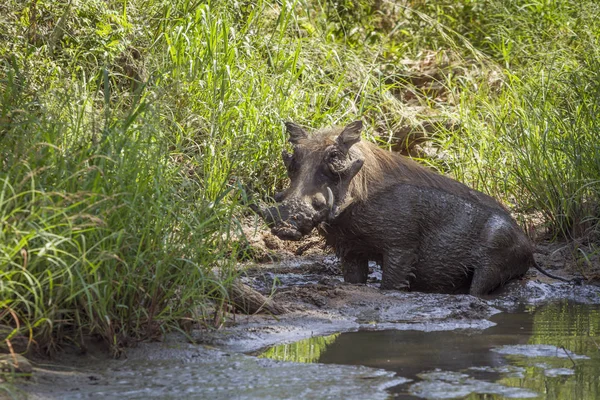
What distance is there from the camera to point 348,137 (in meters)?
6.06

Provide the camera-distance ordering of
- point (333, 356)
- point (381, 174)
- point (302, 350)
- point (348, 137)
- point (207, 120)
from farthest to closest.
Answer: point (207, 120)
point (381, 174)
point (348, 137)
point (302, 350)
point (333, 356)

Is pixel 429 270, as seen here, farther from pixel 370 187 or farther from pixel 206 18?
pixel 206 18

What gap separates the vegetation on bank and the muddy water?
680 millimetres

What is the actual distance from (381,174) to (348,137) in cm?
45

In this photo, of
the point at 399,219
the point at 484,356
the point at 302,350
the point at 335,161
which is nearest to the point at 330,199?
the point at 335,161

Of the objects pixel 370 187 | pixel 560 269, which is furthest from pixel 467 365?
pixel 560 269

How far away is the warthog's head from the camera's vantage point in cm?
580

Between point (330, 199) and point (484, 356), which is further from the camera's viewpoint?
point (330, 199)

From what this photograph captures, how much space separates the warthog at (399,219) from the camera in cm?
604

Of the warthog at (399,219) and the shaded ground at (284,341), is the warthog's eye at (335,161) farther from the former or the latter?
the shaded ground at (284,341)

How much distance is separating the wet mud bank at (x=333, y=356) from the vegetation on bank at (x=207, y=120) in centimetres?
20

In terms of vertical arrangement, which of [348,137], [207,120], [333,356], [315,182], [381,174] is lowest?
[333,356]

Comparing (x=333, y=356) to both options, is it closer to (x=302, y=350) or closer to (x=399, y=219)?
(x=302, y=350)

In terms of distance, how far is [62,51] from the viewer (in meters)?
8.03
